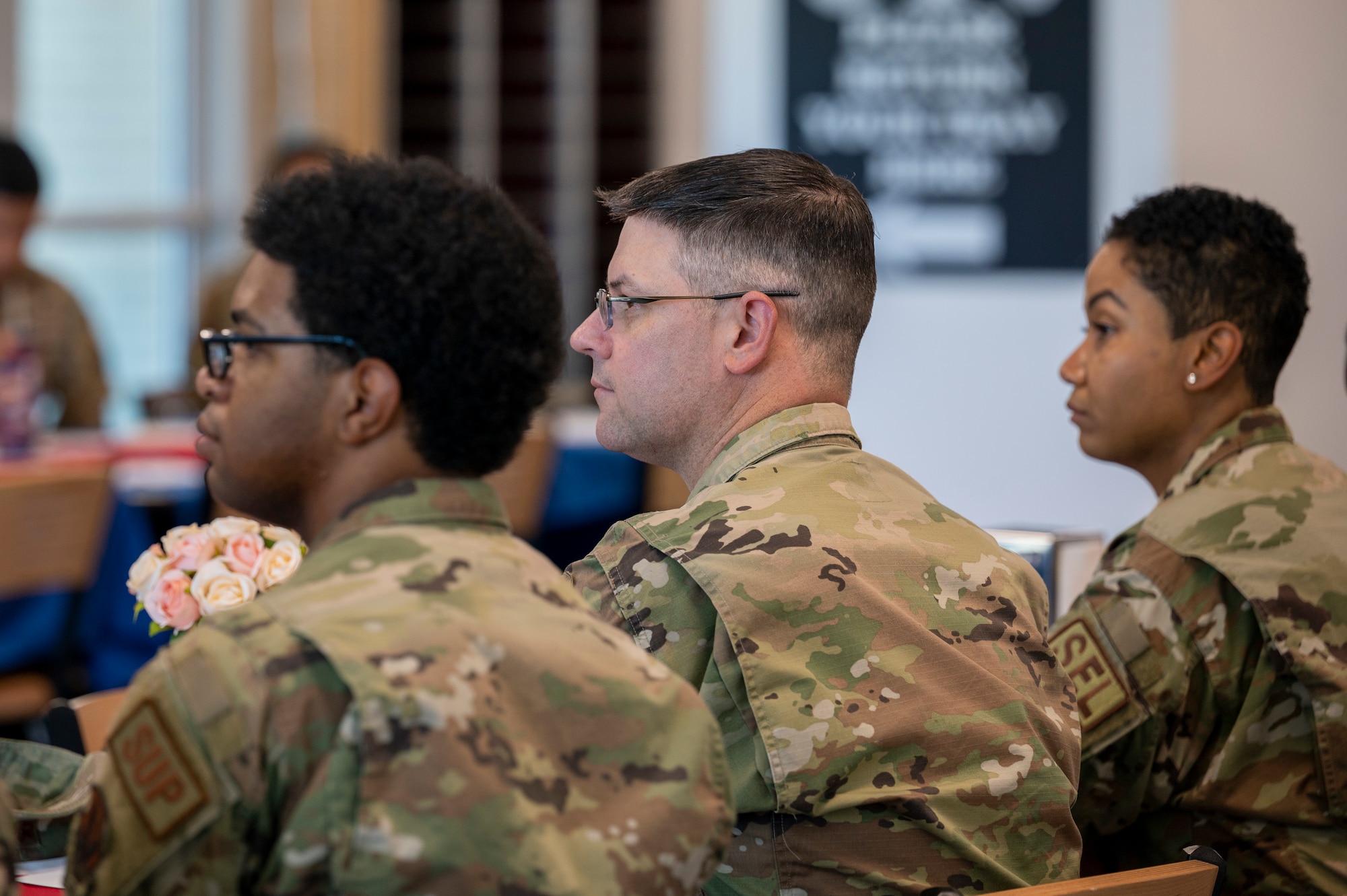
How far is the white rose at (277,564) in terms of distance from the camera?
Result: 1.41m

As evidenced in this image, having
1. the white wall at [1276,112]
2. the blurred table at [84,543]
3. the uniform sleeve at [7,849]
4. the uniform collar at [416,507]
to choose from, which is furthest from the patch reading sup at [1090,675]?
the blurred table at [84,543]

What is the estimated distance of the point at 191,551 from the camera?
4.62 ft

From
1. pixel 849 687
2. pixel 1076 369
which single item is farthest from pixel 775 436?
pixel 1076 369

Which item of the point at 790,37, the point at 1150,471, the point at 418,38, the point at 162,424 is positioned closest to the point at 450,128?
the point at 418,38

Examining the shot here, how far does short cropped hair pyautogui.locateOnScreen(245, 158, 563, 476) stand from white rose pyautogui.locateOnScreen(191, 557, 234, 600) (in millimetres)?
475

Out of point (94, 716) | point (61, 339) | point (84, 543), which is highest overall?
point (61, 339)

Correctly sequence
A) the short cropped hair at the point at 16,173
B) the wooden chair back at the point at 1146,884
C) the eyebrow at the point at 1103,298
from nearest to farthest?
the wooden chair back at the point at 1146,884 < the eyebrow at the point at 1103,298 < the short cropped hair at the point at 16,173

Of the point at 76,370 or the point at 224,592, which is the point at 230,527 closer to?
the point at 224,592

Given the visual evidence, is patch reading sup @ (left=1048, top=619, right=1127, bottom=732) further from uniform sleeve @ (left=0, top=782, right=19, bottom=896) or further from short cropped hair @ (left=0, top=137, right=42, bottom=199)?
short cropped hair @ (left=0, top=137, right=42, bottom=199)

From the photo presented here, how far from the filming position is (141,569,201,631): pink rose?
139cm

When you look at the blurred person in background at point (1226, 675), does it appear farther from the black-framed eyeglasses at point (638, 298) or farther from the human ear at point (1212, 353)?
the black-framed eyeglasses at point (638, 298)

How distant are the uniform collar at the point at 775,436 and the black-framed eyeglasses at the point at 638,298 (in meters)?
0.13

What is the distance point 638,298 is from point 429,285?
616mm

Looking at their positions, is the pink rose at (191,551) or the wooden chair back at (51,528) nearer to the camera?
the pink rose at (191,551)
